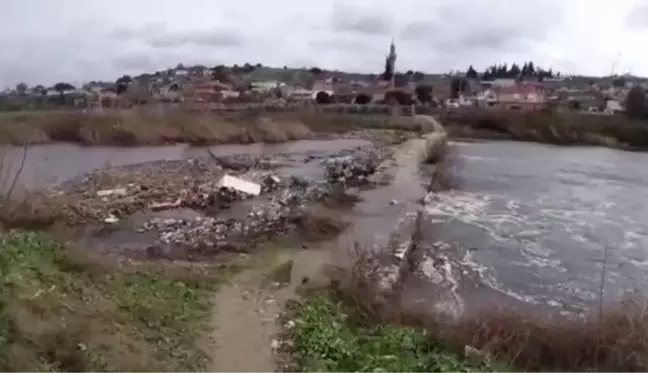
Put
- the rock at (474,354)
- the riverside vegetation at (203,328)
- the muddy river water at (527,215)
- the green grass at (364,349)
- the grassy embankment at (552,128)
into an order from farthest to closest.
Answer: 1. the grassy embankment at (552,128)
2. the muddy river water at (527,215)
3. the rock at (474,354)
4. the green grass at (364,349)
5. the riverside vegetation at (203,328)

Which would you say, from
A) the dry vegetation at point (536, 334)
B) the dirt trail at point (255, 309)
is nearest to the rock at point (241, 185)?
the dirt trail at point (255, 309)

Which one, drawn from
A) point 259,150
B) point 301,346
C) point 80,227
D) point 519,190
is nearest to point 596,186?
point 519,190

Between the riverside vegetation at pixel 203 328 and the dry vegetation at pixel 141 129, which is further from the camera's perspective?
the dry vegetation at pixel 141 129

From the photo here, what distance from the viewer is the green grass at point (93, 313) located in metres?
5.63

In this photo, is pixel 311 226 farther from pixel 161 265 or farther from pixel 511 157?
pixel 511 157

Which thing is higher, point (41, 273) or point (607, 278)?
point (41, 273)

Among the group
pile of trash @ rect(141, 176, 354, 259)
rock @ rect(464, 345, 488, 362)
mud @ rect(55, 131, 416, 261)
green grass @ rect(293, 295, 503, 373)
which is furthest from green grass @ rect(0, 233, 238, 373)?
rock @ rect(464, 345, 488, 362)

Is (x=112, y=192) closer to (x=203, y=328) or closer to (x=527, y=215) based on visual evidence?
(x=203, y=328)

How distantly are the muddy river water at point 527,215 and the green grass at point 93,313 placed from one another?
490 cm

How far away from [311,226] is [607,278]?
572 cm

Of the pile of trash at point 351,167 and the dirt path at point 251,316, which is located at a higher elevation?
the dirt path at point 251,316

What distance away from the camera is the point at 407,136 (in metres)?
38.8

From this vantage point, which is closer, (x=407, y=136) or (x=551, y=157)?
(x=551, y=157)

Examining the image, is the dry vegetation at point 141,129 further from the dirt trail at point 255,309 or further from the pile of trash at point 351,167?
the dirt trail at point 255,309
